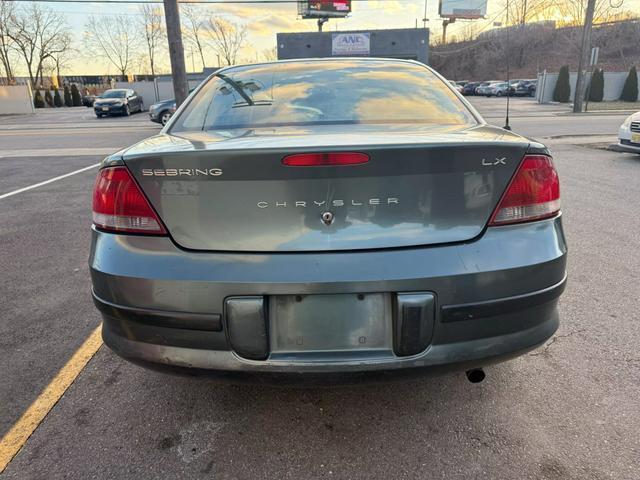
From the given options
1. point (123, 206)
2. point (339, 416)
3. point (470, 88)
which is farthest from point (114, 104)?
point (470, 88)

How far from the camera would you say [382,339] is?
166cm

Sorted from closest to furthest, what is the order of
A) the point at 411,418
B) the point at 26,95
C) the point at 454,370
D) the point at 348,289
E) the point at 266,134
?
the point at 348,289 → the point at 454,370 → the point at 266,134 → the point at 411,418 → the point at 26,95

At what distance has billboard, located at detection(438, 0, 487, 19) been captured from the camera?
2290 inches

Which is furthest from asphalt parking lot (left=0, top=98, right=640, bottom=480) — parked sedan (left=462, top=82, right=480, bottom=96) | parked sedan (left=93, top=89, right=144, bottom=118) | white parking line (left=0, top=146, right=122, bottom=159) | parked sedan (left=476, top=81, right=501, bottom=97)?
parked sedan (left=462, top=82, right=480, bottom=96)

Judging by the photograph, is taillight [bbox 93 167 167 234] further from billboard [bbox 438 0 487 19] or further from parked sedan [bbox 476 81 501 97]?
billboard [bbox 438 0 487 19]

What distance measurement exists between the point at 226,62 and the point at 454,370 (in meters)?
61.7

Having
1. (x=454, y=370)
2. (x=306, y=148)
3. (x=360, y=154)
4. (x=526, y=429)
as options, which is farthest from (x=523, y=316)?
(x=306, y=148)

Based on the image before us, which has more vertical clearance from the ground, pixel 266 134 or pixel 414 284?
pixel 266 134

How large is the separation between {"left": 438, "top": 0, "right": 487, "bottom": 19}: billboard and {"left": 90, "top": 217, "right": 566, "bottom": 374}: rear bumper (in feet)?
214

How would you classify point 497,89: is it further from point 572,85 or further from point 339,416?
point 339,416

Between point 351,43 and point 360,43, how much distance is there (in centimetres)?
71

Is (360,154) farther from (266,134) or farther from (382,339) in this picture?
(382,339)

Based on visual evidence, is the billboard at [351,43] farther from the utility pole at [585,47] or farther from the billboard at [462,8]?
the billboard at [462,8]

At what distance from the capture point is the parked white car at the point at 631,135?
8.62 m
